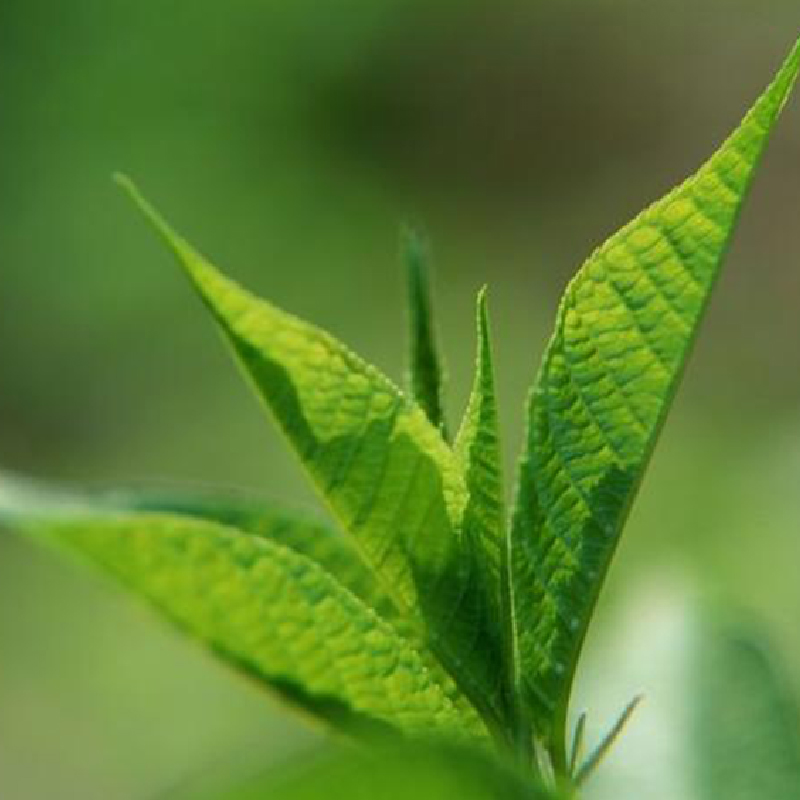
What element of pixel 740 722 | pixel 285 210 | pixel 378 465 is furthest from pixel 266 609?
pixel 285 210

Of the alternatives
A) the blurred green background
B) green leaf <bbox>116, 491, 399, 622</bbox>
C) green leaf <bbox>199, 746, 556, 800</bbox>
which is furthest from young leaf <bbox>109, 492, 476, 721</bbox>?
the blurred green background

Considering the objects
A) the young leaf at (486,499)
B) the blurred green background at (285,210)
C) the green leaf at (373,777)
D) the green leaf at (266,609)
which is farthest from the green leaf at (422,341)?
the blurred green background at (285,210)

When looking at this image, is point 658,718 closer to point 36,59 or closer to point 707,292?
point 707,292

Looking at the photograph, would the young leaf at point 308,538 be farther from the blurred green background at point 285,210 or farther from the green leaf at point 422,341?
the blurred green background at point 285,210

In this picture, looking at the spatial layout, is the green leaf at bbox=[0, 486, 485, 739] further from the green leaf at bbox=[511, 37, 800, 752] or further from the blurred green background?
the blurred green background

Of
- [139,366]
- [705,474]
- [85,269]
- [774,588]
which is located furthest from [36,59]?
[774,588]
